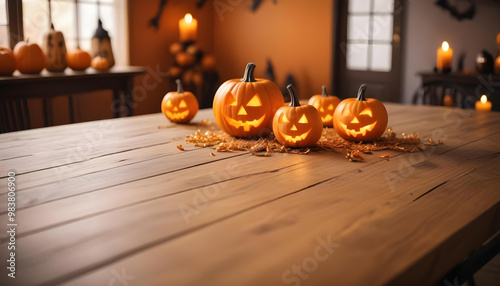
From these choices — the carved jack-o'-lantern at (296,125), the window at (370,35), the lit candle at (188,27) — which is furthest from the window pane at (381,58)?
the carved jack-o'-lantern at (296,125)

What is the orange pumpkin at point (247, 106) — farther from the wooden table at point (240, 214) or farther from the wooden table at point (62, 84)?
the wooden table at point (62, 84)

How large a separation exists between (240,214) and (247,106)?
66 cm

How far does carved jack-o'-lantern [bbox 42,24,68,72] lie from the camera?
10.1ft

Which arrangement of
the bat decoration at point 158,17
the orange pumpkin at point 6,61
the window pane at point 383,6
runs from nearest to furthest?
the orange pumpkin at point 6,61 → the window pane at point 383,6 → the bat decoration at point 158,17

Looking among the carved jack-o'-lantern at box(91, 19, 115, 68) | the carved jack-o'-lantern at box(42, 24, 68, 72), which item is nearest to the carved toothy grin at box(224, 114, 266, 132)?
the carved jack-o'-lantern at box(42, 24, 68, 72)

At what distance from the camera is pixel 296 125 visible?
1306 mm

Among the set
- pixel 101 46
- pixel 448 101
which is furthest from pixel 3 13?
pixel 448 101

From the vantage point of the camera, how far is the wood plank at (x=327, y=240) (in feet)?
2.00

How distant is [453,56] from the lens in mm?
4070

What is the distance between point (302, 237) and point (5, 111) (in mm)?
2561

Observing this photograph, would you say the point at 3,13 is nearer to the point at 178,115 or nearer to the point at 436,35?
the point at 178,115

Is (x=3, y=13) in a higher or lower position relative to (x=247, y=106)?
higher

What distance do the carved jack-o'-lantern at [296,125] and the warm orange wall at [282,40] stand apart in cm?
342

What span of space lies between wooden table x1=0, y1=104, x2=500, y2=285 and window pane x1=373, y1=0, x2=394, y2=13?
3.24 metres
